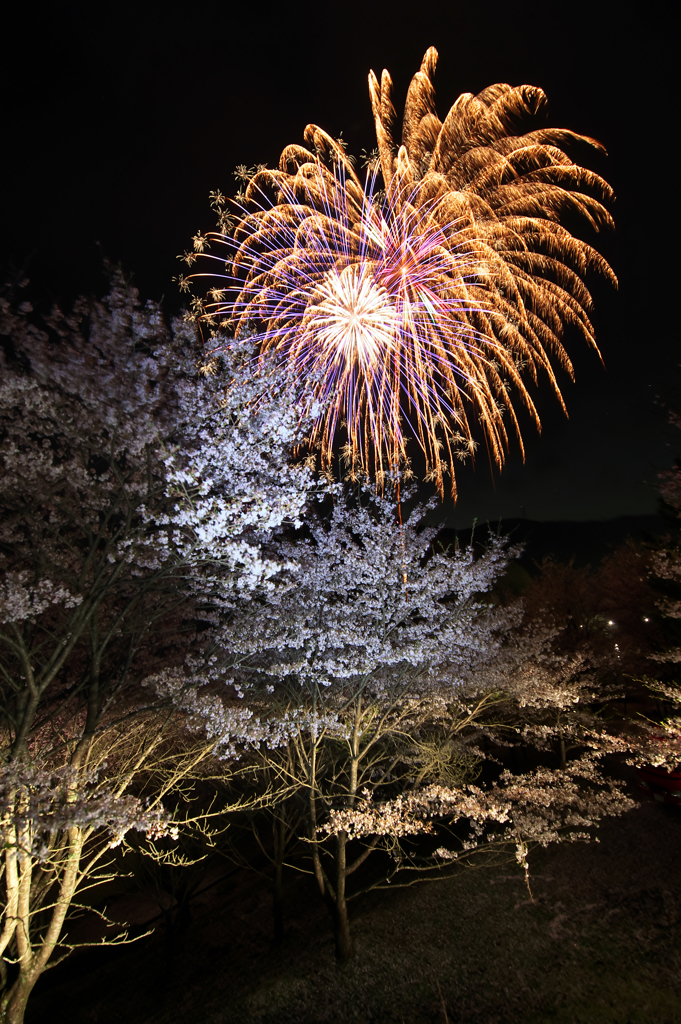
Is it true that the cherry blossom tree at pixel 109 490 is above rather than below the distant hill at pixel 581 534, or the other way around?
below

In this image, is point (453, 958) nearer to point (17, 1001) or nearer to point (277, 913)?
point (277, 913)

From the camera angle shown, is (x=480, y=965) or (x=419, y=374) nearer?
(x=480, y=965)

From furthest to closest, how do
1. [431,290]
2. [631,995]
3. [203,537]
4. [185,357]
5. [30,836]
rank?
[431,290] → [185,357] → [631,995] → [203,537] → [30,836]

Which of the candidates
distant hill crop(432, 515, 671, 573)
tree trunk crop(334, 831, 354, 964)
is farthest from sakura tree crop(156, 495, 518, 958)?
distant hill crop(432, 515, 671, 573)

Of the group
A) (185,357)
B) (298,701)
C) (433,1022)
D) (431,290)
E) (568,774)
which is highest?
(431,290)

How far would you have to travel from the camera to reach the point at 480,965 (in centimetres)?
848

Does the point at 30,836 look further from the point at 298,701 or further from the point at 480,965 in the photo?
the point at 480,965

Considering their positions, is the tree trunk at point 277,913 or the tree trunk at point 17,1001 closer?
the tree trunk at point 17,1001

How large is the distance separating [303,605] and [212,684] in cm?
429

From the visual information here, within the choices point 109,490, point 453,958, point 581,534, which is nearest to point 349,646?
point 109,490

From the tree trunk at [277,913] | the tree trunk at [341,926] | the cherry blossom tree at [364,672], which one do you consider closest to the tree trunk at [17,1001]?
the cherry blossom tree at [364,672]

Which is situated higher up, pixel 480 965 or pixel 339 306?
pixel 339 306

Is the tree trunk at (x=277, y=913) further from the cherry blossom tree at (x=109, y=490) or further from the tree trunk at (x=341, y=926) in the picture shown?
the cherry blossom tree at (x=109, y=490)

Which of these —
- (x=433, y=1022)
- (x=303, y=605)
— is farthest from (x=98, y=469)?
(x=433, y=1022)
